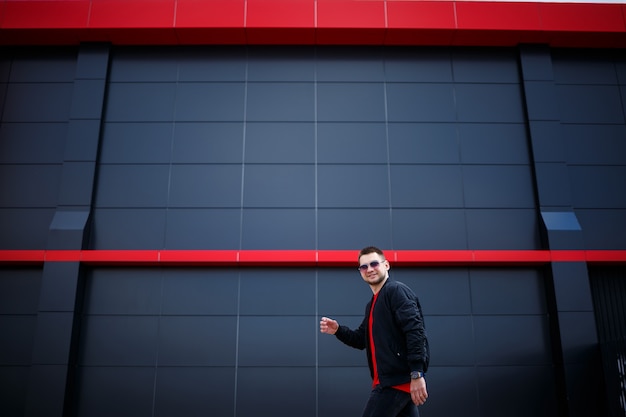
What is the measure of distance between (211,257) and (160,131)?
102 inches

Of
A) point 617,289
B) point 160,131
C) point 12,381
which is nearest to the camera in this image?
point 12,381

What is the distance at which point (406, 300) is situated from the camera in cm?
372

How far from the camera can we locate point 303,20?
9.43m

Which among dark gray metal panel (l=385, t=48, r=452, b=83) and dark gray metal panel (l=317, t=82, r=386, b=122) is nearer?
dark gray metal panel (l=317, t=82, r=386, b=122)

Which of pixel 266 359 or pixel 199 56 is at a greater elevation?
pixel 199 56

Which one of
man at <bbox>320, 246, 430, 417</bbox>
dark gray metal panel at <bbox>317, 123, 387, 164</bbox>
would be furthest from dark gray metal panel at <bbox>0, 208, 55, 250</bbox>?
man at <bbox>320, 246, 430, 417</bbox>

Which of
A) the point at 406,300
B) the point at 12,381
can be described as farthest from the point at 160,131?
the point at 406,300

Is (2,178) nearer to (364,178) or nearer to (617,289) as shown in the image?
(364,178)

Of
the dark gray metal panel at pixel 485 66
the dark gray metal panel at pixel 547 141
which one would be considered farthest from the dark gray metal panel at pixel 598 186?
the dark gray metal panel at pixel 485 66

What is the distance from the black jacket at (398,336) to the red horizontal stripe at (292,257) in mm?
4587

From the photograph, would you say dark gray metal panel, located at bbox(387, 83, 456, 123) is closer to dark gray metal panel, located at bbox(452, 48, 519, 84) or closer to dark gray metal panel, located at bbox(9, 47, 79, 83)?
dark gray metal panel, located at bbox(452, 48, 519, 84)

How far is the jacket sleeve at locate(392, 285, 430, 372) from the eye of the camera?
3543 millimetres

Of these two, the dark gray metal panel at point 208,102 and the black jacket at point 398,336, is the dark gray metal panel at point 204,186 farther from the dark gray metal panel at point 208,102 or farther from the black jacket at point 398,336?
the black jacket at point 398,336

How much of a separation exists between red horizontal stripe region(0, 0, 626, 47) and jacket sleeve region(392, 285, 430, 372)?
6.84 meters
